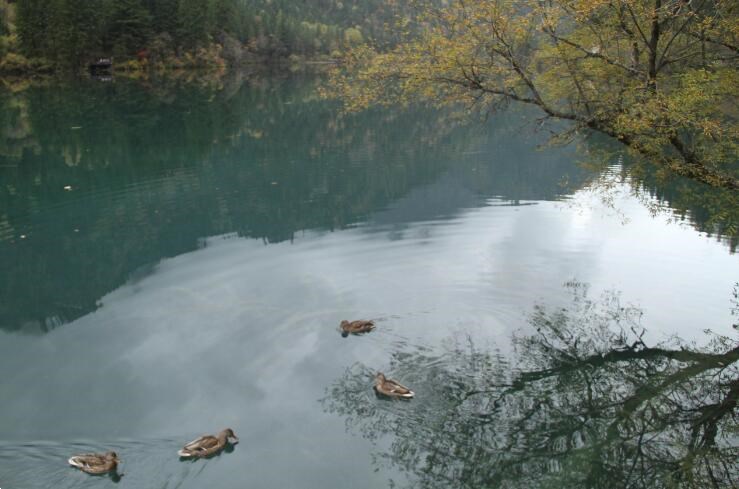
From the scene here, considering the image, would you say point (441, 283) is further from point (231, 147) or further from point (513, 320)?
point (231, 147)

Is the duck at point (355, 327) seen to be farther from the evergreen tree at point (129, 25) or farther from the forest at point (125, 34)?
the evergreen tree at point (129, 25)

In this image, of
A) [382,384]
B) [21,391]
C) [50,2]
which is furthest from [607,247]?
[50,2]

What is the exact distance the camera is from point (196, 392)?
13.5 metres

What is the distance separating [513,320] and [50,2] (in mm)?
106625

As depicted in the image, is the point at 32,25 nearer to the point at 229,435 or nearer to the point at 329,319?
the point at 329,319

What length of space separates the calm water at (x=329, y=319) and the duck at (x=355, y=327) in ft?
1.17

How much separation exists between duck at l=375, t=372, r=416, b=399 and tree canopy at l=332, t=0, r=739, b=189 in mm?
7732

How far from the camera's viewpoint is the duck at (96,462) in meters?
10.6

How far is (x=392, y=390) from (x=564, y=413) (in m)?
3.46

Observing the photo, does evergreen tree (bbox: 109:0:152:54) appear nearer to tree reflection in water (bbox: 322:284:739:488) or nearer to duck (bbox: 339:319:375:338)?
duck (bbox: 339:319:375:338)

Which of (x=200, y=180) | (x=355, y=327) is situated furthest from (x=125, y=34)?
(x=355, y=327)

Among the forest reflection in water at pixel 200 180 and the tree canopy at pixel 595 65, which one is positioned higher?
the tree canopy at pixel 595 65

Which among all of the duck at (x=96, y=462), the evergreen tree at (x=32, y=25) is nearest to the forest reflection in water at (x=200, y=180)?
the duck at (x=96, y=462)

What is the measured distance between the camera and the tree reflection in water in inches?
439
